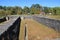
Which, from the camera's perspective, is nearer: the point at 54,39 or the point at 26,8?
the point at 54,39

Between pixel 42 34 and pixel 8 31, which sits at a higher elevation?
pixel 8 31

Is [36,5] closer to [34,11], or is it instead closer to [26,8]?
[26,8]

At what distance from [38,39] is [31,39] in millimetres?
509

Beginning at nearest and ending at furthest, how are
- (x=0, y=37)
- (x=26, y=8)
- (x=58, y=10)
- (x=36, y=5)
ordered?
(x=0, y=37)
(x=58, y=10)
(x=26, y=8)
(x=36, y=5)

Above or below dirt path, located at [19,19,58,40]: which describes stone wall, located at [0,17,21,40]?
above

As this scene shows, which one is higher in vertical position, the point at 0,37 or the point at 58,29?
the point at 0,37

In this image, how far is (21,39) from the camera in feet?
39.8

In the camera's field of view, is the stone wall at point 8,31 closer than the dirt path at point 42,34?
Yes

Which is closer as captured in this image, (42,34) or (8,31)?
(8,31)

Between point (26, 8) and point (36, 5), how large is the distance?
20.3 meters

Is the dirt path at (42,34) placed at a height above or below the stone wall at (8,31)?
below

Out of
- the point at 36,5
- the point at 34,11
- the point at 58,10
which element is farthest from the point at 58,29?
the point at 36,5

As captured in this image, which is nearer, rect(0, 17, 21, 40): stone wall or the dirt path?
rect(0, 17, 21, 40): stone wall

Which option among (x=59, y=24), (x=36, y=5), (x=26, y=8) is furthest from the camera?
(x=36, y=5)
